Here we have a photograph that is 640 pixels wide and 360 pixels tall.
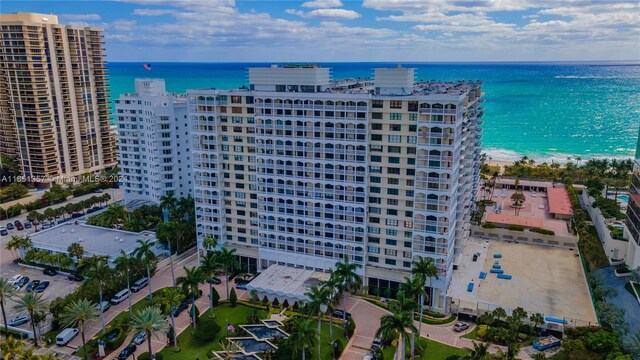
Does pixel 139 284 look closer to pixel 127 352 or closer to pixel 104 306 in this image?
pixel 104 306

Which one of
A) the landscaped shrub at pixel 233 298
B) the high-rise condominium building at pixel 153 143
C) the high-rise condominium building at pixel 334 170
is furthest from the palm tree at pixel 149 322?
the high-rise condominium building at pixel 153 143

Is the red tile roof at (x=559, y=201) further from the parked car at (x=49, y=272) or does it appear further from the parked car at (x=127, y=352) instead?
the parked car at (x=49, y=272)

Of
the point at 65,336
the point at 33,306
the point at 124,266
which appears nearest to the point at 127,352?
the point at 65,336

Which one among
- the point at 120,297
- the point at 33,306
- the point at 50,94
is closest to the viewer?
the point at 33,306

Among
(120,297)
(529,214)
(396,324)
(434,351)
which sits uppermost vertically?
(396,324)

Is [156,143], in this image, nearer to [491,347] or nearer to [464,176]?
[464,176]

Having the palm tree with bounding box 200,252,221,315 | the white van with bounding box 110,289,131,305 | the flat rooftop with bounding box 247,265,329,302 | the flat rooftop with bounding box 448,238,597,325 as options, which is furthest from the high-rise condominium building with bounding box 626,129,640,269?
the white van with bounding box 110,289,131,305
